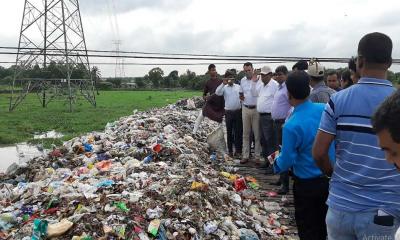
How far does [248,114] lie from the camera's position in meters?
8.45

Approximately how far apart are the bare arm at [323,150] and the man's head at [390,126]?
2.98 ft

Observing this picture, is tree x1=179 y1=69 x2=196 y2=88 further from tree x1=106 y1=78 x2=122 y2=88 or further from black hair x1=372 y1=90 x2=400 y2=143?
black hair x1=372 y1=90 x2=400 y2=143

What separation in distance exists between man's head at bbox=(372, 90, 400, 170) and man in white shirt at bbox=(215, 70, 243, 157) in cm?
740

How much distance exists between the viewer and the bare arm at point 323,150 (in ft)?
8.18

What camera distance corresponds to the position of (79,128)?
17359 millimetres

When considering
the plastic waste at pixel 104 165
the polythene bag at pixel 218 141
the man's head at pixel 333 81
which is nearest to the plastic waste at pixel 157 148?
the plastic waste at pixel 104 165

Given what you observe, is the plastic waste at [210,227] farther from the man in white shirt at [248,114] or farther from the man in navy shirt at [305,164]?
the man in white shirt at [248,114]

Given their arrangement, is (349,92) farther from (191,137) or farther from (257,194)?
(191,137)

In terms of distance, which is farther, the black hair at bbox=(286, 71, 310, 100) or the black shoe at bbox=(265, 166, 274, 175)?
the black shoe at bbox=(265, 166, 274, 175)

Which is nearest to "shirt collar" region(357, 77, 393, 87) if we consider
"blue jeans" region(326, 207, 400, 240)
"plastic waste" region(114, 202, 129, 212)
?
"blue jeans" region(326, 207, 400, 240)

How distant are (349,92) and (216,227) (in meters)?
2.74

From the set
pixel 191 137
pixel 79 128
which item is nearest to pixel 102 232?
pixel 191 137

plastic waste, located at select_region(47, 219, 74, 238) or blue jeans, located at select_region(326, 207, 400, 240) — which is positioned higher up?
blue jeans, located at select_region(326, 207, 400, 240)

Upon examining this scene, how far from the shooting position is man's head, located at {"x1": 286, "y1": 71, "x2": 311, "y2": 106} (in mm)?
3383
